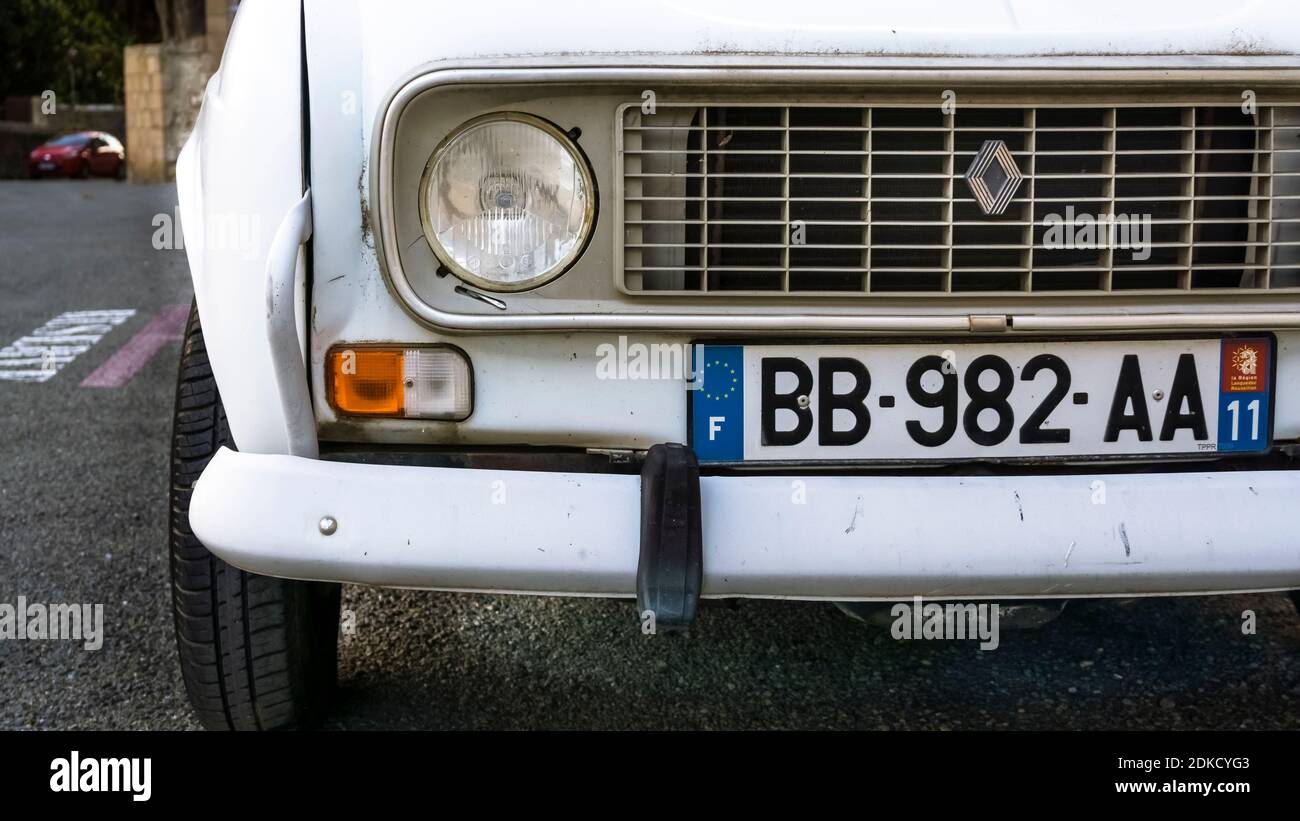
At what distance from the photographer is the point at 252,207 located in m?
1.85

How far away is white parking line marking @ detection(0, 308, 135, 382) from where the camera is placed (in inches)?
219

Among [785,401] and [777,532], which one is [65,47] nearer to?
[785,401]

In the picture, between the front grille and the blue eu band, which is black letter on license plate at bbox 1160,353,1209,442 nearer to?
the front grille

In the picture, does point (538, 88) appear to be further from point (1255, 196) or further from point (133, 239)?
point (133, 239)

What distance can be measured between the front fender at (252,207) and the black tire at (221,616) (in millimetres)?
243

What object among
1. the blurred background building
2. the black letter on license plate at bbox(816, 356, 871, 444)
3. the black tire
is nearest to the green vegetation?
the blurred background building

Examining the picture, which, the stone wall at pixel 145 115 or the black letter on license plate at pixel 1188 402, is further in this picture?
the stone wall at pixel 145 115

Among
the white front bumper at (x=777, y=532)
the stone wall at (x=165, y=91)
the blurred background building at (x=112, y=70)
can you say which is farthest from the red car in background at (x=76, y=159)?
the white front bumper at (x=777, y=532)

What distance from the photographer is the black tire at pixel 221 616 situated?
2.12 m

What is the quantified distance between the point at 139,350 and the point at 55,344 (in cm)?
47

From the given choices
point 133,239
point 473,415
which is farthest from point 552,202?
point 133,239

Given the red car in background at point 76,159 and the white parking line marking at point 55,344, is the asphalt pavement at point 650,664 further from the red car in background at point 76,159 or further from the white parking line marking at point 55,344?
the red car in background at point 76,159

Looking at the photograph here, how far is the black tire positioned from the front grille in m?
0.81
